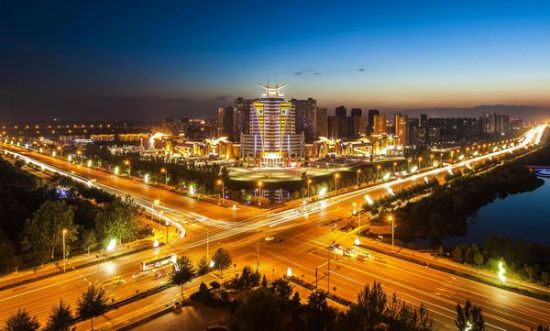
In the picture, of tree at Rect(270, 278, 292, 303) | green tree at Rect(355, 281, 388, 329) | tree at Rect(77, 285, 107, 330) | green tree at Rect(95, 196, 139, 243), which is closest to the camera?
green tree at Rect(355, 281, 388, 329)

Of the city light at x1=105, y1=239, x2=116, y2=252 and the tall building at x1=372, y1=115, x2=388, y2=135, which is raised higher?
the tall building at x1=372, y1=115, x2=388, y2=135

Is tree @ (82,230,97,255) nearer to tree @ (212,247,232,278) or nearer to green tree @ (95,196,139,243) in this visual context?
green tree @ (95,196,139,243)

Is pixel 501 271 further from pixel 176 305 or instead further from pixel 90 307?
pixel 90 307

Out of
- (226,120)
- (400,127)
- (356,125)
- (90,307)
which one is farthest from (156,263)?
(400,127)

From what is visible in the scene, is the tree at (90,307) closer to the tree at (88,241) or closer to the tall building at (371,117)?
the tree at (88,241)

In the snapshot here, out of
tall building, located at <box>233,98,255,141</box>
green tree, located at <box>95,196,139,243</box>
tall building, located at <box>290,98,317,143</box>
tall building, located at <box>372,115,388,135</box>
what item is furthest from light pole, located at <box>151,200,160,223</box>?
tall building, located at <box>372,115,388,135</box>

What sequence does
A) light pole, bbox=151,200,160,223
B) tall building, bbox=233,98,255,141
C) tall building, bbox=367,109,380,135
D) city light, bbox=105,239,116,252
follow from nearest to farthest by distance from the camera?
city light, bbox=105,239,116,252, light pole, bbox=151,200,160,223, tall building, bbox=233,98,255,141, tall building, bbox=367,109,380,135

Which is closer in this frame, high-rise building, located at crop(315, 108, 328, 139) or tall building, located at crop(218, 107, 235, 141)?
high-rise building, located at crop(315, 108, 328, 139)
